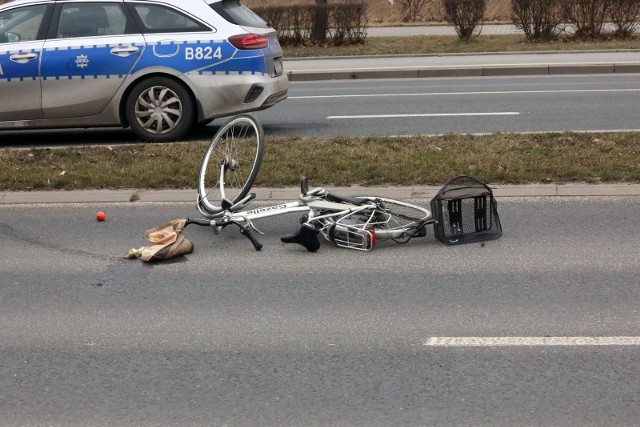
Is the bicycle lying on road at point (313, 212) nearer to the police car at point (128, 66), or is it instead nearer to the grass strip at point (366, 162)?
the grass strip at point (366, 162)

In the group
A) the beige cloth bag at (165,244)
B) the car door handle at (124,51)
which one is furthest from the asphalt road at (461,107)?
the beige cloth bag at (165,244)

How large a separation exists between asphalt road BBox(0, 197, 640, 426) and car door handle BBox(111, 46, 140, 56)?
354cm

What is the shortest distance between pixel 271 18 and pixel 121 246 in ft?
65.3

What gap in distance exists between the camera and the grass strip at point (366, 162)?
906 centimetres

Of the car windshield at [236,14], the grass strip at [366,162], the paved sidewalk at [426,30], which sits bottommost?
the paved sidewalk at [426,30]

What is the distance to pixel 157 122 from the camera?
11.2 m

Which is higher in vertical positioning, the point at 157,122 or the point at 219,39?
the point at 219,39

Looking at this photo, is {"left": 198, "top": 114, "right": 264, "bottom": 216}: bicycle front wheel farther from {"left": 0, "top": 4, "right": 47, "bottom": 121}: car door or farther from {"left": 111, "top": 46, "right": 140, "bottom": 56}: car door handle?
{"left": 0, "top": 4, "right": 47, "bottom": 121}: car door

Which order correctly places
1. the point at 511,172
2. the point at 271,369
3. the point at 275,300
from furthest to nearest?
the point at 511,172 < the point at 275,300 < the point at 271,369

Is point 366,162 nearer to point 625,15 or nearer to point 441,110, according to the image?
point 441,110

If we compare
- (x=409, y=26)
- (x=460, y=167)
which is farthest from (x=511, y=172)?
(x=409, y=26)

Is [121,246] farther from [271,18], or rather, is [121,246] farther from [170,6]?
[271,18]

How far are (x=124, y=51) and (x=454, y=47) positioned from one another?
14.7 metres

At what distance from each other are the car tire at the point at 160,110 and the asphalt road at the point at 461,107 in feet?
5.38
